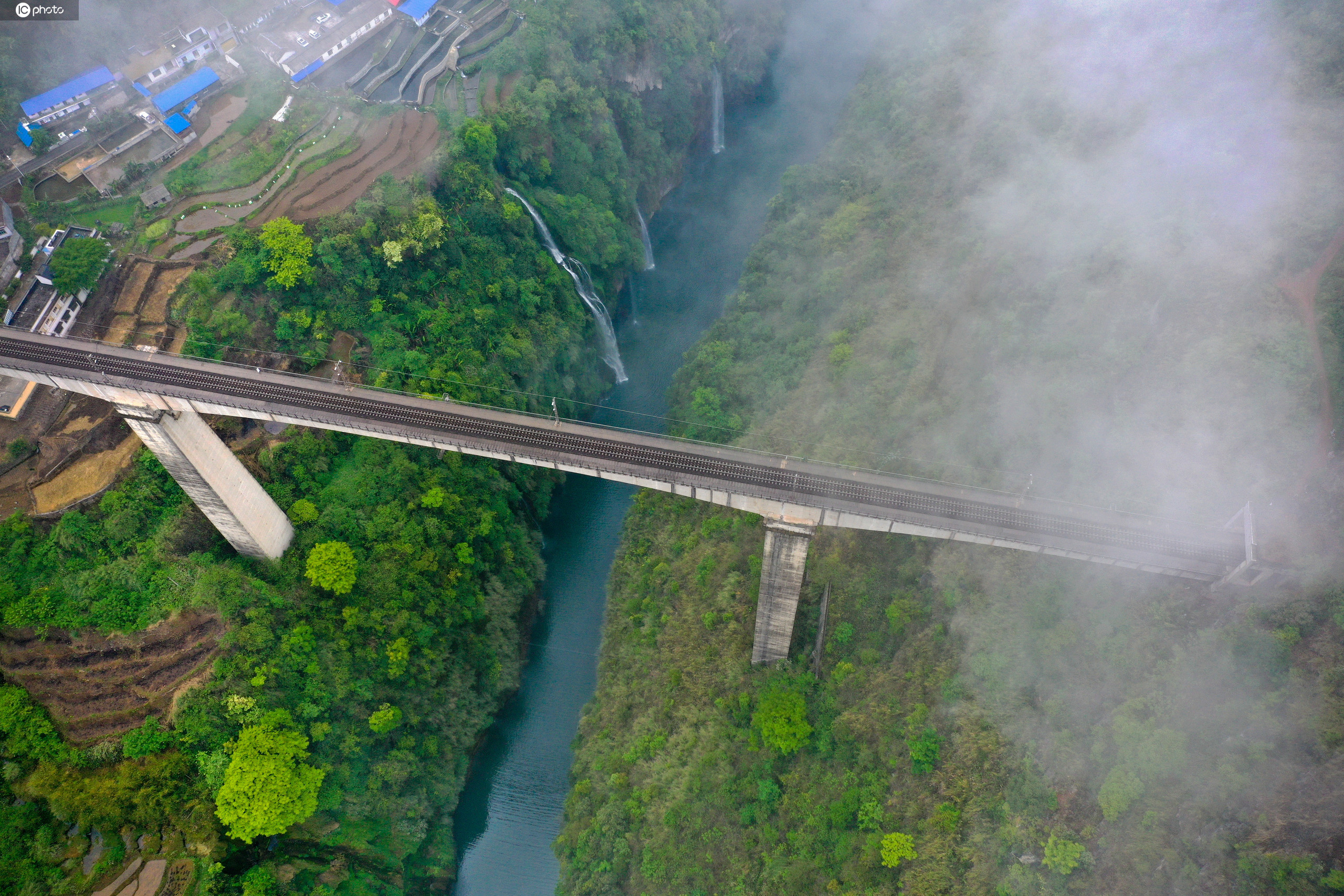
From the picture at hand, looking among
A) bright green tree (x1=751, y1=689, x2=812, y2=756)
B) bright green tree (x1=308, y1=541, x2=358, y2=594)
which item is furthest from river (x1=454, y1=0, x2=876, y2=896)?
bright green tree (x1=751, y1=689, x2=812, y2=756)

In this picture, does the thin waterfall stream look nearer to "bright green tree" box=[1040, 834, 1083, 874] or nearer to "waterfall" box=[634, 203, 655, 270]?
"waterfall" box=[634, 203, 655, 270]

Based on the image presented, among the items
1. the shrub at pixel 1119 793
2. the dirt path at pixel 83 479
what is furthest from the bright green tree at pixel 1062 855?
the dirt path at pixel 83 479

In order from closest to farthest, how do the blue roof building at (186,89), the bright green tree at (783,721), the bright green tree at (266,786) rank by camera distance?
the bright green tree at (266,786) → the bright green tree at (783,721) → the blue roof building at (186,89)

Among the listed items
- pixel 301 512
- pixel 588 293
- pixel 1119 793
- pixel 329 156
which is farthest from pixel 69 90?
pixel 1119 793

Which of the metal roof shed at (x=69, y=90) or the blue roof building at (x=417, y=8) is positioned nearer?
the metal roof shed at (x=69, y=90)

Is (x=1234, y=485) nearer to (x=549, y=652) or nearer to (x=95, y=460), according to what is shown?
(x=549, y=652)

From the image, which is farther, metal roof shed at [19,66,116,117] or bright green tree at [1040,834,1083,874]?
metal roof shed at [19,66,116,117]

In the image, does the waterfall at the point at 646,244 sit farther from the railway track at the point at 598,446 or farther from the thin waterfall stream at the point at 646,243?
the railway track at the point at 598,446
